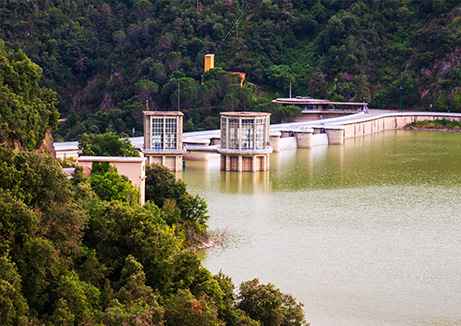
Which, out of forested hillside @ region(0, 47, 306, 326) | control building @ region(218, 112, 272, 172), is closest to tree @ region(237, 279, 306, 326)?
forested hillside @ region(0, 47, 306, 326)

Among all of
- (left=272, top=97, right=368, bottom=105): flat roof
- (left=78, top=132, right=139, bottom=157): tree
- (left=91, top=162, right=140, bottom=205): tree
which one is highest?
(left=272, top=97, right=368, bottom=105): flat roof

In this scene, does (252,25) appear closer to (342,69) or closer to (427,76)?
(342,69)

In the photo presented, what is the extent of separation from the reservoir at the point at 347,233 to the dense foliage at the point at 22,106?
7.84 meters

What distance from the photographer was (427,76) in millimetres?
93500

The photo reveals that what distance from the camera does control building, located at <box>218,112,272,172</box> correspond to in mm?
55938

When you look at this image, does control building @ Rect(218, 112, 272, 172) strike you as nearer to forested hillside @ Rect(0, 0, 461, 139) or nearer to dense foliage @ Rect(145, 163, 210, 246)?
dense foliage @ Rect(145, 163, 210, 246)

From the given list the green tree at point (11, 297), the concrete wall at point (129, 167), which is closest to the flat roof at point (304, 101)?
the concrete wall at point (129, 167)

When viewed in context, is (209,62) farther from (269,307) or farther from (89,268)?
(89,268)

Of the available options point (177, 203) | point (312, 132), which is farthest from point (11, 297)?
point (312, 132)

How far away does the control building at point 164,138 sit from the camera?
54.8m

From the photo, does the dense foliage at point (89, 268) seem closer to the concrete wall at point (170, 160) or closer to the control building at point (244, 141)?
the concrete wall at point (170, 160)

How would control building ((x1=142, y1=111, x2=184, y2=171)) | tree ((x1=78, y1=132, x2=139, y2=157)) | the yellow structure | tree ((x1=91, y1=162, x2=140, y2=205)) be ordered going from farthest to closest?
the yellow structure, control building ((x1=142, y1=111, x2=184, y2=171)), tree ((x1=78, y1=132, x2=139, y2=157)), tree ((x1=91, y1=162, x2=140, y2=205))

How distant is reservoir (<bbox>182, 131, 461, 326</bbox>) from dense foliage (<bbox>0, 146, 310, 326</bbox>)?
4930 mm

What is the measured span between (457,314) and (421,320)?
4.31ft
